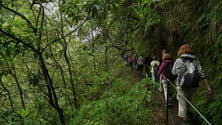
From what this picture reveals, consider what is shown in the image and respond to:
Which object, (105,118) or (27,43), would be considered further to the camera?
(105,118)

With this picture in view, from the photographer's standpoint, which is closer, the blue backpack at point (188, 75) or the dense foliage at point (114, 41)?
the dense foliage at point (114, 41)

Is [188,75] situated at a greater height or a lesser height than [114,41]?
lesser

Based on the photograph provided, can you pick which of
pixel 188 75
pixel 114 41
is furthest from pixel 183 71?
pixel 114 41

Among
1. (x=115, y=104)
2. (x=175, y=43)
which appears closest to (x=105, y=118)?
(x=115, y=104)

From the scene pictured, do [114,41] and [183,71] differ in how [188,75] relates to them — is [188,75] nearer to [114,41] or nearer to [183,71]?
[183,71]

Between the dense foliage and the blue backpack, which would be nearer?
the dense foliage

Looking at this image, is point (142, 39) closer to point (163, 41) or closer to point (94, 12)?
point (163, 41)

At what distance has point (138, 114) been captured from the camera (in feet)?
23.1

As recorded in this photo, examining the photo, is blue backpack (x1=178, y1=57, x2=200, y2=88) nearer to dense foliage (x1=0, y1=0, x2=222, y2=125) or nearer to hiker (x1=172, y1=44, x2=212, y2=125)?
hiker (x1=172, y1=44, x2=212, y2=125)

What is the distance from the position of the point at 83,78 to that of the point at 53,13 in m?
4.53

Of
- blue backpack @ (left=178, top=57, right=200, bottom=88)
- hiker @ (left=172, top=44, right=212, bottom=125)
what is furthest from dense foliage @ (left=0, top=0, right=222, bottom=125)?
blue backpack @ (left=178, top=57, right=200, bottom=88)

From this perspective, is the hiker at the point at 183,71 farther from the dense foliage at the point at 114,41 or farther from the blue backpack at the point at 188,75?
the dense foliage at the point at 114,41

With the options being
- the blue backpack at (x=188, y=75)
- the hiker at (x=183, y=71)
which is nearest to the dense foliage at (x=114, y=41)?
the hiker at (x=183, y=71)

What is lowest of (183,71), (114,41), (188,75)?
(188,75)
